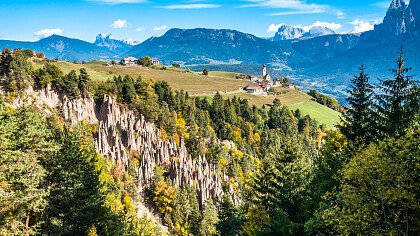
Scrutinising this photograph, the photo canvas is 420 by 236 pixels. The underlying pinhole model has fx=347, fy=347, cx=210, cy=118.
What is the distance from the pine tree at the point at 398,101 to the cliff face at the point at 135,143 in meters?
54.9

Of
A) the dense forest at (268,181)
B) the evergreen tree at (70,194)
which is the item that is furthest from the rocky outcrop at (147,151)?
the evergreen tree at (70,194)

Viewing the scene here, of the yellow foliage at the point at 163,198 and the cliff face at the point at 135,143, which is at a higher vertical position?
the cliff face at the point at 135,143

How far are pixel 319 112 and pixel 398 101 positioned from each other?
146 metres

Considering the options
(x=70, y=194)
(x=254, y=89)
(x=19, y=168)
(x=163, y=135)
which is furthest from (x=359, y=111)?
(x=254, y=89)

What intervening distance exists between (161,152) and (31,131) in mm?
55893

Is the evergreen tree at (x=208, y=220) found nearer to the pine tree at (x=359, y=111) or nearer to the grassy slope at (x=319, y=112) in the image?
the pine tree at (x=359, y=111)

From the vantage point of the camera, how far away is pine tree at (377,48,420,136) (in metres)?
25.5

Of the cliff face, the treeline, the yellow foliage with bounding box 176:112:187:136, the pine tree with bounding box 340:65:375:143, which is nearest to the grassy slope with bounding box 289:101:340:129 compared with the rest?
the treeline

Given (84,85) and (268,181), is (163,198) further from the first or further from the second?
(268,181)

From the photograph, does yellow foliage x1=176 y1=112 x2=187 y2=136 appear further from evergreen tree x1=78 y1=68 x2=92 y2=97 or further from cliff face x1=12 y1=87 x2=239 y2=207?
evergreen tree x1=78 y1=68 x2=92 y2=97

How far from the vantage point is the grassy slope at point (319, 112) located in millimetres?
156750

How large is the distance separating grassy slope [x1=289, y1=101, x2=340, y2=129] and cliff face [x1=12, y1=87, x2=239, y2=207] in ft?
275

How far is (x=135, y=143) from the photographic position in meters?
79.4

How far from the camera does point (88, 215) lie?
98.8 ft
